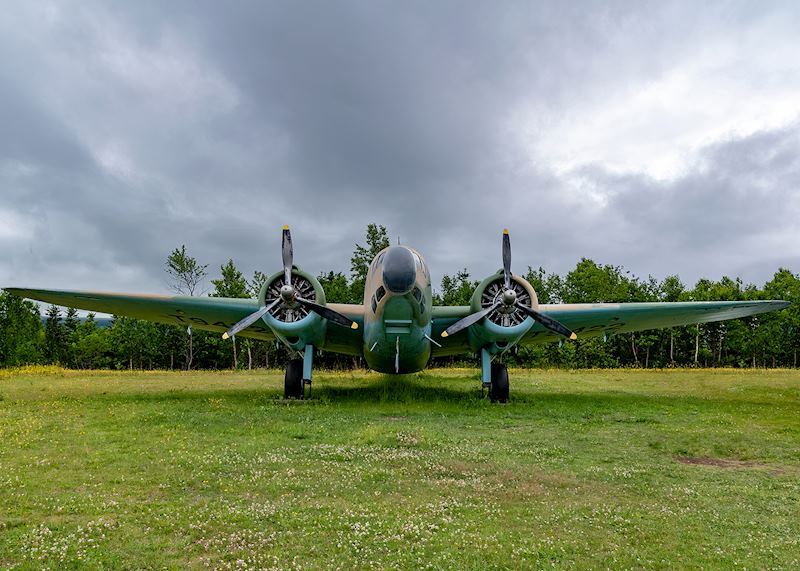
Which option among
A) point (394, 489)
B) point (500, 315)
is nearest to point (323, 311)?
point (500, 315)

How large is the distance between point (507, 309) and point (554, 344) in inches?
1531

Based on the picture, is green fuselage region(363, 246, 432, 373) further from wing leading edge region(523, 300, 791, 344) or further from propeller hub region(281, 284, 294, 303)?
wing leading edge region(523, 300, 791, 344)

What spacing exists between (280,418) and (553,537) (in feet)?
25.0

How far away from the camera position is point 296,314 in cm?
1405

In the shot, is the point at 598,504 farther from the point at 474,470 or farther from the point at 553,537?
the point at 474,470

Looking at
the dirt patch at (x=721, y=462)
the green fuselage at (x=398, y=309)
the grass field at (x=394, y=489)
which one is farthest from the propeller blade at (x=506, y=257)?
the dirt patch at (x=721, y=462)

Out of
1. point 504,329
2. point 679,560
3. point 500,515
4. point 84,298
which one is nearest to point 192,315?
point 84,298

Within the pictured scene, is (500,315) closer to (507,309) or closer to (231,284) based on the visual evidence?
(507,309)

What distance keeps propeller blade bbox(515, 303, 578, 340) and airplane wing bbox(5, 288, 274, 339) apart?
25.2 feet

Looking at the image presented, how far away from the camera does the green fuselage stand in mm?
12141

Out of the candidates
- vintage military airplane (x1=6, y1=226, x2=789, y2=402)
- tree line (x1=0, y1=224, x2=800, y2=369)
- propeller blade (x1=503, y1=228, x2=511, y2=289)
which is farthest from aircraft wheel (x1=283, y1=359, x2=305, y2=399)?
tree line (x1=0, y1=224, x2=800, y2=369)

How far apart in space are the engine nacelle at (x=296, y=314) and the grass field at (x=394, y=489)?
91.8 inches

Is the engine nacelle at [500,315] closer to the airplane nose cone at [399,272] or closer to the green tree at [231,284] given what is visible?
the airplane nose cone at [399,272]

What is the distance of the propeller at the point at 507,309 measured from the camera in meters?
13.6
